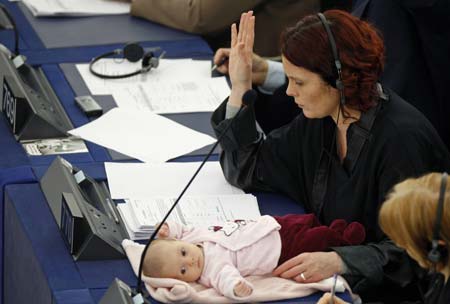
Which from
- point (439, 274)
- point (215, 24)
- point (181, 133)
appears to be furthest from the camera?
point (215, 24)

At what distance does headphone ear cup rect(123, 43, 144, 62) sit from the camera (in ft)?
14.6

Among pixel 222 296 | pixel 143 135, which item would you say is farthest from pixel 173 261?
pixel 143 135

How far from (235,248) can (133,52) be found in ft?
5.21

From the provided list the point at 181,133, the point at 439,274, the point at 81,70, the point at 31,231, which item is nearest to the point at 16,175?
the point at 31,231

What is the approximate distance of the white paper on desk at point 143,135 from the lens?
151 inches

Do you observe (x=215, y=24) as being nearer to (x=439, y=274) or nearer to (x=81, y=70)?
(x=81, y=70)

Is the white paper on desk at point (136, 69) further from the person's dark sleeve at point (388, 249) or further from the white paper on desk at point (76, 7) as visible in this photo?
the person's dark sleeve at point (388, 249)

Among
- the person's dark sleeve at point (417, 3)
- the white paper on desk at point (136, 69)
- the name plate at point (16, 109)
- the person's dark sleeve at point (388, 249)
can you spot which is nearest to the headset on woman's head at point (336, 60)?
the person's dark sleeve at point (388, 249)

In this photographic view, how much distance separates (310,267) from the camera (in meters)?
3.06

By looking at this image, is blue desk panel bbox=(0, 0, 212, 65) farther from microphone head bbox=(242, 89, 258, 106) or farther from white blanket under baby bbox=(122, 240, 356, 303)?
white blanket under baby bbox=(122, 240, 356, 303)

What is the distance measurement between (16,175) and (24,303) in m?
0.40

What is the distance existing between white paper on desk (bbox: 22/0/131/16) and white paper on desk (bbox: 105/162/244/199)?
1398 millimetres

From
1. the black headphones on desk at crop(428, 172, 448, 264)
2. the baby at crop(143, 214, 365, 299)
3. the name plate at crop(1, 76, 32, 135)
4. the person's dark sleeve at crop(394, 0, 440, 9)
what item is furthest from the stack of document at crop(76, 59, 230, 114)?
the black headphones on desk at crop(428, 172, 448, 264)

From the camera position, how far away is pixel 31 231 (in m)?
3.30
